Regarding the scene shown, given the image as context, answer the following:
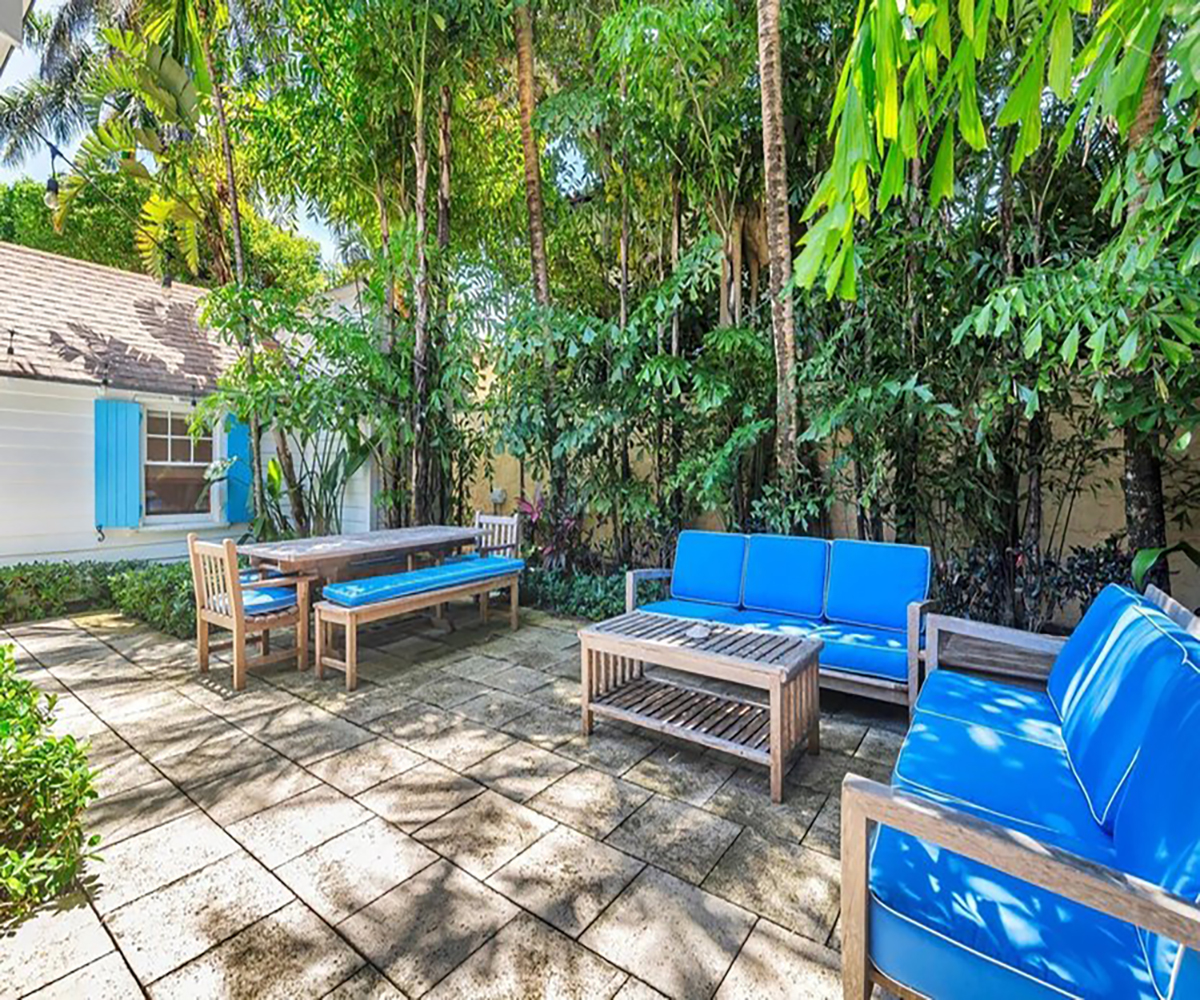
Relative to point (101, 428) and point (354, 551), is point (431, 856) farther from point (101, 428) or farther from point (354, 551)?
point (101, 428)

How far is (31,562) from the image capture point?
232 inches

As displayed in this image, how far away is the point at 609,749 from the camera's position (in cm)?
303

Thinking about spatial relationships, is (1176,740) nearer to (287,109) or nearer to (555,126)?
(555,126)

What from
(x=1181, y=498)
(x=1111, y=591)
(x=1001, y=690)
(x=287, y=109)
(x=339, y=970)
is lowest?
(x=339, y=970)

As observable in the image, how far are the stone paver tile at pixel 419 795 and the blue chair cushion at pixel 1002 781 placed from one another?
5.89 feet

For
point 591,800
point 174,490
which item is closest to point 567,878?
point 591,800

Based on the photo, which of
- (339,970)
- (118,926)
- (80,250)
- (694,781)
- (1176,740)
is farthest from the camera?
(80,250)

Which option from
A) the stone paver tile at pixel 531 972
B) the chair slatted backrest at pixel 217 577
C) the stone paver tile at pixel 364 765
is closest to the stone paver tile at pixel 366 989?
the stone paver tile at pixel 531 972

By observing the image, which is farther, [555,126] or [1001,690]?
[555,126]

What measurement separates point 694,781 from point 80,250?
1982 cm

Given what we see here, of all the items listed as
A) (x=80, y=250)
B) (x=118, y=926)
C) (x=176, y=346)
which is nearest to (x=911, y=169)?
(x=118, y=926)

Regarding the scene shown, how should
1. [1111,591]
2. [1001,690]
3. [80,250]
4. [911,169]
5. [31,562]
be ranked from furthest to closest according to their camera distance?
[80,250] → [31,562] → [911,169] → [1001,690] → [1111,591]

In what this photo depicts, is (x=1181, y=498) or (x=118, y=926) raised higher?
(x=1181, y=498)

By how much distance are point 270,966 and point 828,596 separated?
3.25 metres
